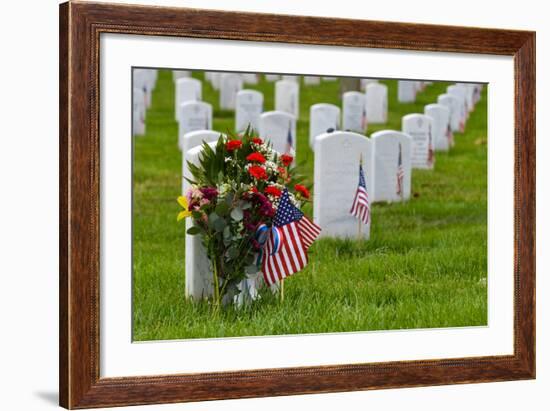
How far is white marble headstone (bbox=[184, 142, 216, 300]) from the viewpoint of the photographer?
22.6ft

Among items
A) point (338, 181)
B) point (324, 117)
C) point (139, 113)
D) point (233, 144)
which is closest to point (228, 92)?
point (139, 113)

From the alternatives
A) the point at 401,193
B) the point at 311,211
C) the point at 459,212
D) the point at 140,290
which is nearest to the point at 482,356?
the point at 140,290

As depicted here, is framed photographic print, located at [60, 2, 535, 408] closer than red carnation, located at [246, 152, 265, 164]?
Yes

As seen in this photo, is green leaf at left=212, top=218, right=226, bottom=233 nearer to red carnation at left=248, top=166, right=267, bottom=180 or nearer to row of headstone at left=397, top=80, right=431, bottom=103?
red carnation at left=248, top=166, right=267, bottom=180

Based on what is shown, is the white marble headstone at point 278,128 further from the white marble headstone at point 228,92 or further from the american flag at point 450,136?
the white marble headstone at point 228,92

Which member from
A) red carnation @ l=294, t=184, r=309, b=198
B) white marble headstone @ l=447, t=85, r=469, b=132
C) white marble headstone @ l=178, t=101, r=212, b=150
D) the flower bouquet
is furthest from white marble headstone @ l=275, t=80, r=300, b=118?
the flower bouquet

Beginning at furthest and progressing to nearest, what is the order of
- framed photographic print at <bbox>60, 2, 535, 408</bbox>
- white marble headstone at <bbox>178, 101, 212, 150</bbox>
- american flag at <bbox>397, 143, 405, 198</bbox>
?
white marble headstone at <bbox>178, 101, 212, 150</bbox>, american flag at <bbox>397, 143, 405, 198</bbox>, framed photographic print at <bbox>60, 2, 535, 408</bbox>

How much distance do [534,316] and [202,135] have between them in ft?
13.2

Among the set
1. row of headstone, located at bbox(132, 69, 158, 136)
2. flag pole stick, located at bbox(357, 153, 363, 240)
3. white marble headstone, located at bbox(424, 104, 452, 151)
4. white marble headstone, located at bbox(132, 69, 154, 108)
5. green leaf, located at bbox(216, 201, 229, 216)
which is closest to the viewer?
green leaf, located at bbox(216, 201, 229, 216)

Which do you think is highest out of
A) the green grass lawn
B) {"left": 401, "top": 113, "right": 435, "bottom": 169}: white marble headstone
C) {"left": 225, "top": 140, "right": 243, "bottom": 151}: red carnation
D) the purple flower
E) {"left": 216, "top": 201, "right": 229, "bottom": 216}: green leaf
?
{"left": 401, "top": 113, "right": 435, "bottom": 169}: white marble headstone

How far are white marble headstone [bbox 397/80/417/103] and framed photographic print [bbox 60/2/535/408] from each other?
968cm

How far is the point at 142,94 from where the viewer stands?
58.9 ft

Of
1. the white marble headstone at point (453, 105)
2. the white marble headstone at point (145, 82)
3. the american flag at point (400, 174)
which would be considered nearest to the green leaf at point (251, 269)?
the american flag at point (400, 174)

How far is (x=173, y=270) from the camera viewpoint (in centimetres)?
800
